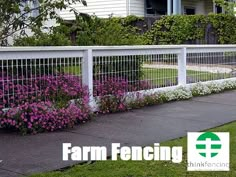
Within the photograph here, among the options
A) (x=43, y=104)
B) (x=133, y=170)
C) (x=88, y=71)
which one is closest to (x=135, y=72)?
(x=88, y=71)

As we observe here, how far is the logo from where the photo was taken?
5.41 meters

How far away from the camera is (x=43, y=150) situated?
623 cm

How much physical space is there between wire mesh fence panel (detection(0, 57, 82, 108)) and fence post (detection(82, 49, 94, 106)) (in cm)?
12

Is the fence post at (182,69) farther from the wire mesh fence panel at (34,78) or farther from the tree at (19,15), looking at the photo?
the wire mesh fence panel at (34,78)

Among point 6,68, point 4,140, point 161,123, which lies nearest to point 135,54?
point 161,123

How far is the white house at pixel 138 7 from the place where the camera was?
23842 millimetres

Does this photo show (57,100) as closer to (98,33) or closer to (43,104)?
(43,104)

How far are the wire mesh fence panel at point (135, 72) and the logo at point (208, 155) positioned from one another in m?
3.61

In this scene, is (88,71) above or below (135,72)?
above

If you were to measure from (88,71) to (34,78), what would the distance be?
1.28m

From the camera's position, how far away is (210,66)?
12938 millimetres

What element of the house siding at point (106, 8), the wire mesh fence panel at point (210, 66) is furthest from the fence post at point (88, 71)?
the house siding at point (106, 8)

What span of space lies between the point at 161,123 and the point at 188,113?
1246 mm

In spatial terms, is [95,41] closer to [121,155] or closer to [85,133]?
[85,133]
